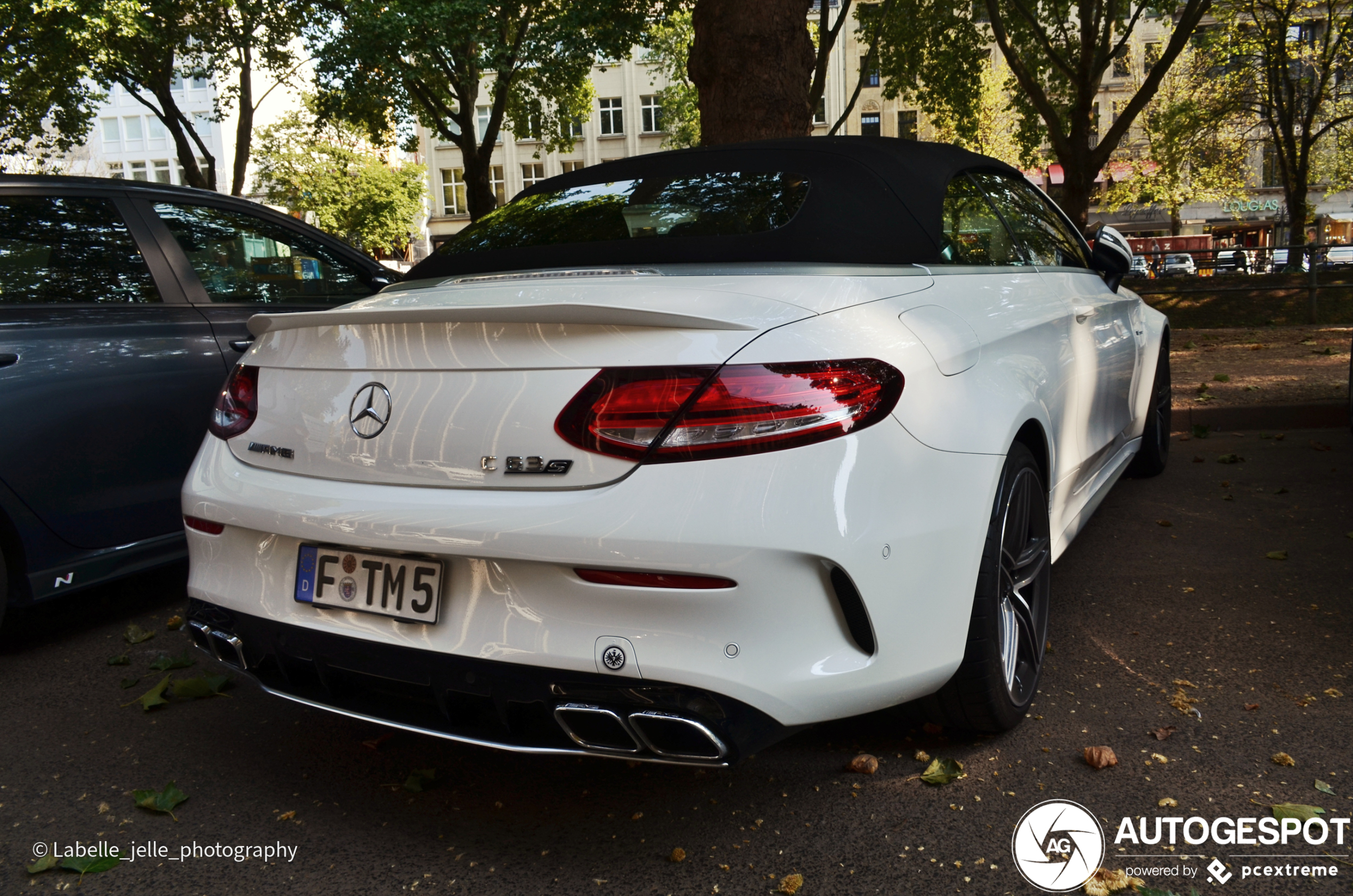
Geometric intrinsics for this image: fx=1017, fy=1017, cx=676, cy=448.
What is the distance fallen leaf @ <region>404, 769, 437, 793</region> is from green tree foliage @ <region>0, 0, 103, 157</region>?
15.8 metres

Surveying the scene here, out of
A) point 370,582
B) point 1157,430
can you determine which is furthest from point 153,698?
point 1157,430

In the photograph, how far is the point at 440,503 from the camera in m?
1.98

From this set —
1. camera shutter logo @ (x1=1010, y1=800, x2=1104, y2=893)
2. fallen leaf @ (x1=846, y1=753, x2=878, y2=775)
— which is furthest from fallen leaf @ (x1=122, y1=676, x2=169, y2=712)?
camera shutter logo @ (x1=1010, y1=800, x2=1104, y2=893)

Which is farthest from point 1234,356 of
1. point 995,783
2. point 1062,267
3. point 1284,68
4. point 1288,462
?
point 1284,68

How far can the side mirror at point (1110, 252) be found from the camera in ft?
13.2

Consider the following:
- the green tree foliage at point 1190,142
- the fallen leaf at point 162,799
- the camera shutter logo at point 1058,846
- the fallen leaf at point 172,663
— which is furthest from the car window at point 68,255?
the green tree foliage at point 1190,142

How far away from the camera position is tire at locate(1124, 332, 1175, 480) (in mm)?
5211

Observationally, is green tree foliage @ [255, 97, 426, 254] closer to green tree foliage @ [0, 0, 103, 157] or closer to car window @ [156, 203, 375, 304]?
green tree foliage @ [0, 0, 103, 157]

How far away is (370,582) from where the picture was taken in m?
2.07

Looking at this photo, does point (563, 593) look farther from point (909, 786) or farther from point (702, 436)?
point (909, 786)

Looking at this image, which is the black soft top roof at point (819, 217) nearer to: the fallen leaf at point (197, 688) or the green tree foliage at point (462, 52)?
the fallen leaf at point (197, 688)

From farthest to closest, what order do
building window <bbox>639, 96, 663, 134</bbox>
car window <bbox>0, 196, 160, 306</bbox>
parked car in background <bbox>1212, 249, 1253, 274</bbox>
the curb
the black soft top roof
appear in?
building window <bbox>639, 96, 663, 134</bbox> → parked car in background <bbox>1212, 249, 1253, 274</bbox> → the curb → car window <bbox>0, 196, 160, 306</bbox> → the black soft top roof

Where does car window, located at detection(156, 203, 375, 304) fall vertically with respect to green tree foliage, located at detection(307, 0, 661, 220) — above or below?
below

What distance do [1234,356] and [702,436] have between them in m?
9.84
